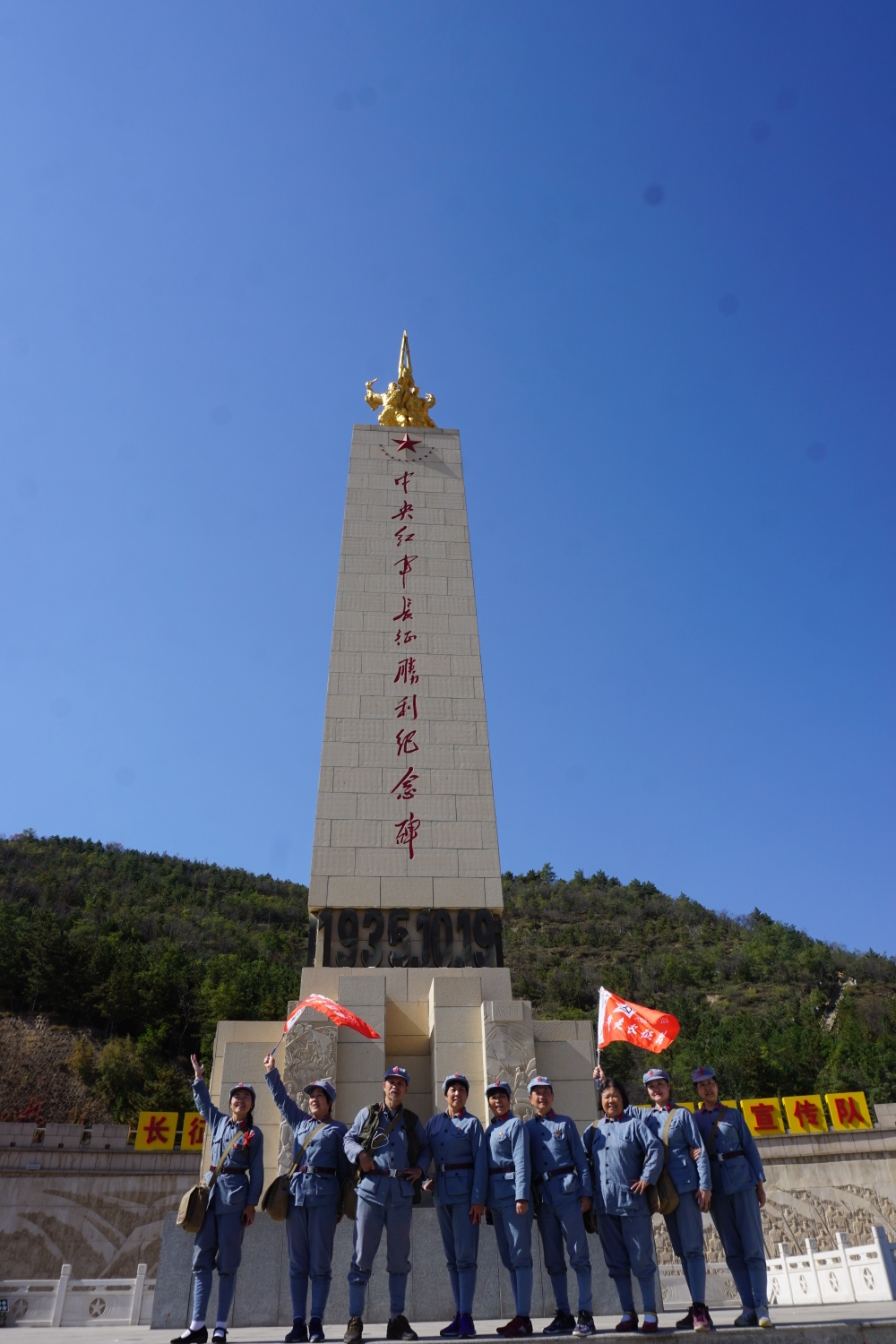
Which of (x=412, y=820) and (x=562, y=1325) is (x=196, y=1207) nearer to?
(x=562, y=1325)

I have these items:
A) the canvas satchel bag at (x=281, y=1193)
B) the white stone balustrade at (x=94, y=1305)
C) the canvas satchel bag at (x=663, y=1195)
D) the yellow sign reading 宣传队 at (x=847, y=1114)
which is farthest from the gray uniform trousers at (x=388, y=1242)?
the yellow sign reading 宣传队 at (x=847, y=1114)

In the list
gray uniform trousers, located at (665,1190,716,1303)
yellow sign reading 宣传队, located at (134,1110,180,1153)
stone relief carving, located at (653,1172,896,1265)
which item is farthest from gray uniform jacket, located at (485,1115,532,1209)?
yellow sign reading 宣传队, located at (134,1110,180,1153)

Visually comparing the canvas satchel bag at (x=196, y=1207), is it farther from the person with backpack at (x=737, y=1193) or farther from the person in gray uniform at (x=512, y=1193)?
the person with backpack at (x=737, y=1193)

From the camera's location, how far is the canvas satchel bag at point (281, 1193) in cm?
353

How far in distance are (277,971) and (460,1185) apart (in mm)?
26952

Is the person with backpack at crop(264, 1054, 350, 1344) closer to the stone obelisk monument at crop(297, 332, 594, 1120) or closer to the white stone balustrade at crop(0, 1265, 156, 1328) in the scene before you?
the stone obelisk monument at crop(297, 332, 594, 1120)

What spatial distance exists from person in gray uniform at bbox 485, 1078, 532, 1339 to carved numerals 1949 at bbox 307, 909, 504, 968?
3.95m

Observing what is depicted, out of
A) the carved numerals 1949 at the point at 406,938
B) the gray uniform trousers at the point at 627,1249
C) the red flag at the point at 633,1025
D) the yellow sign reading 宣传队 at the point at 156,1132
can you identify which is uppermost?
the yellow sign reading 宣传队 at the point at 156,1132

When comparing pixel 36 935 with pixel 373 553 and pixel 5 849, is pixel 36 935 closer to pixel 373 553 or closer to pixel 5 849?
pixel 5 849

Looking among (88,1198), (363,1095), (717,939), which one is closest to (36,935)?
(88,1198)

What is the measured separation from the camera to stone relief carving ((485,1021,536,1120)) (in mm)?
6562

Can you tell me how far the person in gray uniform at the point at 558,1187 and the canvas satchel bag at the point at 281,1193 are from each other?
865 mm

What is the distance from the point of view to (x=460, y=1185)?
11.7 feet

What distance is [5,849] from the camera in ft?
141
